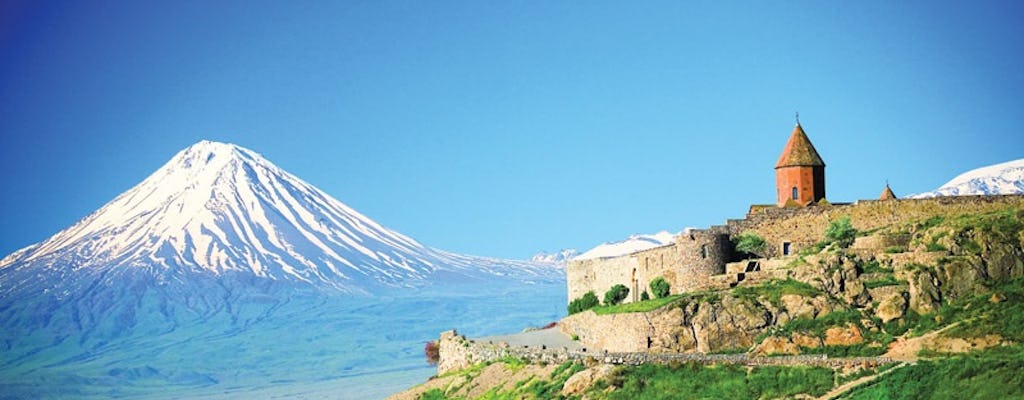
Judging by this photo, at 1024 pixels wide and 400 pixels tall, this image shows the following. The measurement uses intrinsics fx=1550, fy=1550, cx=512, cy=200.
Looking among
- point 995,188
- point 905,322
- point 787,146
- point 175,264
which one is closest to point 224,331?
point 175,264

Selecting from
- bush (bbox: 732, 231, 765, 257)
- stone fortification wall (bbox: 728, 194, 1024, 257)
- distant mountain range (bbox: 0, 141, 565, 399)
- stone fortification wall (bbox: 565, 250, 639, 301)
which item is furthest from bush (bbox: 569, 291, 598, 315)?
distant mountain range (bbox: 0, 141, 565, 399)

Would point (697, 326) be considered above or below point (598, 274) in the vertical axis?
below

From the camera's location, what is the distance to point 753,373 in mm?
33938

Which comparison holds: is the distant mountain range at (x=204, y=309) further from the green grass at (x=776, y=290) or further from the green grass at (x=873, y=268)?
the green grass at (x=873, y=268)

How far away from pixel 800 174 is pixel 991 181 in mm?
54257

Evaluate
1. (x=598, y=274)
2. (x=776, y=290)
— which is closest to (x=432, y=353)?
(x=598, y=274)

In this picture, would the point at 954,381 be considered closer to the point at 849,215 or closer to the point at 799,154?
the point at 849,215

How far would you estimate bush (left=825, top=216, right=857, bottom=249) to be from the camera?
4308 centimetres

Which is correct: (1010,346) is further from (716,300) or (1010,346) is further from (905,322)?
(716,300)

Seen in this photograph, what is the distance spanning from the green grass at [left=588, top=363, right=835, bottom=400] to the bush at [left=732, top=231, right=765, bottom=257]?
8.69 metres

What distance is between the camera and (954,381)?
29.8 meters

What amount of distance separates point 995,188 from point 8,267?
433 ft

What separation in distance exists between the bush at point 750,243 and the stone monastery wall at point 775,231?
0.21m

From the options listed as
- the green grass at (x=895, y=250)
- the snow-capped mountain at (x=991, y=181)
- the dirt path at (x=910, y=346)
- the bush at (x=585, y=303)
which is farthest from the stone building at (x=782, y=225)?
the snow-capped mountain at (x=991, y=181)
